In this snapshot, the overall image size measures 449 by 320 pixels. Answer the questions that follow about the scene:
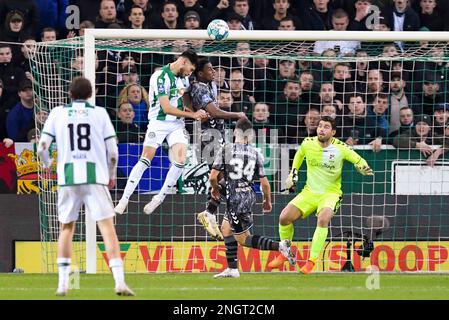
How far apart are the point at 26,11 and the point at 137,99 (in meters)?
2.81

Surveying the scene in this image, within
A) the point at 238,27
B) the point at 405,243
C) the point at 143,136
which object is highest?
the point at 238,27

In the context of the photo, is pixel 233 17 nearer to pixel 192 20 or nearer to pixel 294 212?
pixel 192 20

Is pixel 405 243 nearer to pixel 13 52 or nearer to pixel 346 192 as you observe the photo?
pixel 346 192

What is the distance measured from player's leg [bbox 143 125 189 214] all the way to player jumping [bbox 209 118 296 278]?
3.80 ft

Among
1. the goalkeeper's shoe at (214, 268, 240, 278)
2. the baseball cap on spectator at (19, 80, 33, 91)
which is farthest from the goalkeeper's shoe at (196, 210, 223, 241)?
the baseball cap on spectator at (19, 80, 33, 91)

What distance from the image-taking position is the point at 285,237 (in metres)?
17.7

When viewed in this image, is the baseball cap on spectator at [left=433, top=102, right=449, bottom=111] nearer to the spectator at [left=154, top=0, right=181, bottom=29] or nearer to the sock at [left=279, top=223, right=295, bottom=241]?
the sock at [left=279, top=223, right=295, bottom=241]

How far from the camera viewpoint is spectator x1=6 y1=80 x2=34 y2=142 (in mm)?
20266

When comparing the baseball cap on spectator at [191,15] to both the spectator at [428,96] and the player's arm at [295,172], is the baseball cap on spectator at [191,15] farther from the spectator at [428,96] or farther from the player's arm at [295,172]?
the player's arm at [295,172]

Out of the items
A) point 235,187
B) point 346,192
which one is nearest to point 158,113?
point 235,187

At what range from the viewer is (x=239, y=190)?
16641 mm

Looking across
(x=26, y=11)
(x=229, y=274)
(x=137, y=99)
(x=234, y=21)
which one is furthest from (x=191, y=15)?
(x=229, y=274)

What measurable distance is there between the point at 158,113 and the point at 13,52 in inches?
164

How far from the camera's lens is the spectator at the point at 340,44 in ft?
68.1
